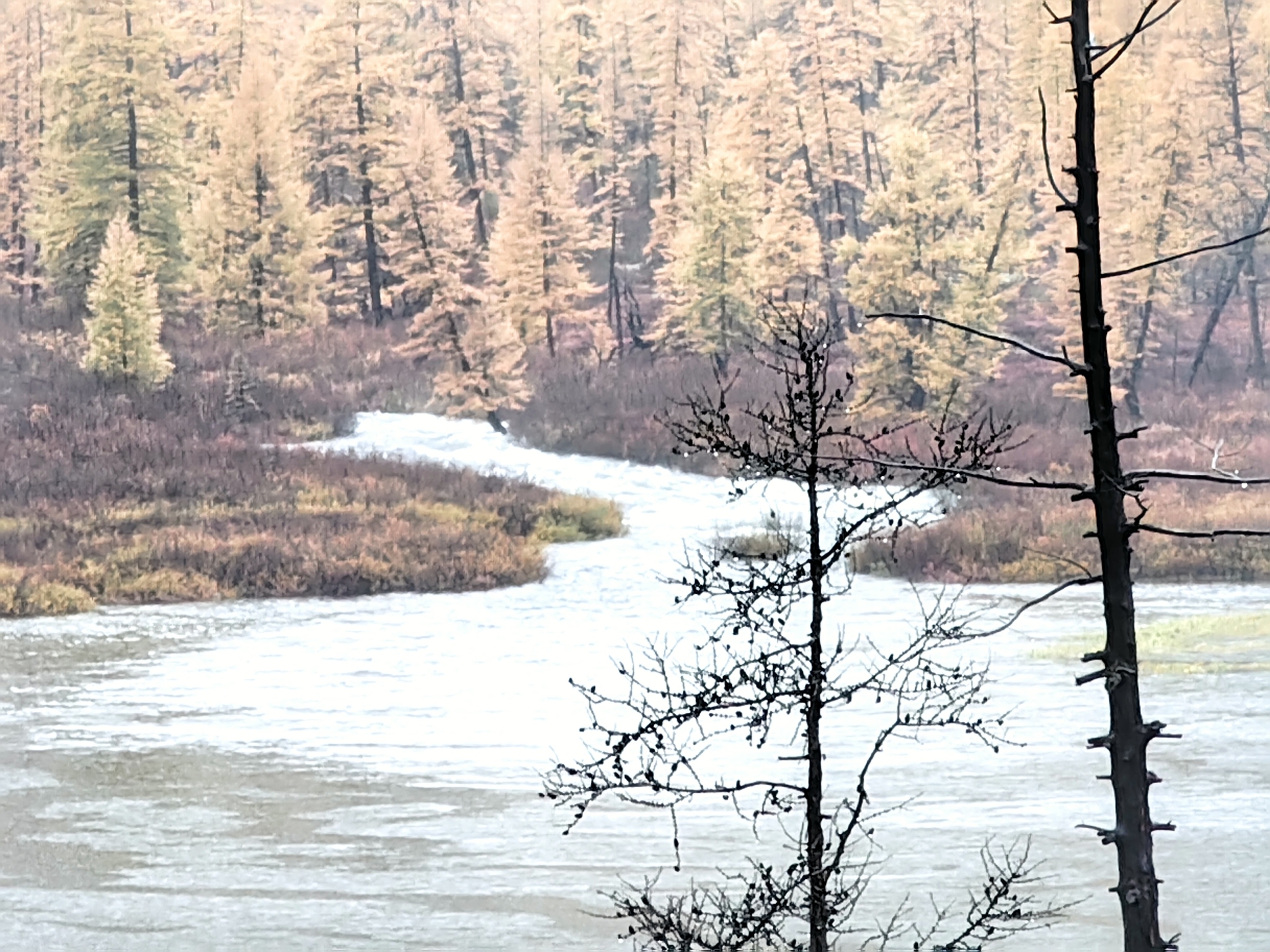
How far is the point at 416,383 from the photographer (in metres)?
42.5

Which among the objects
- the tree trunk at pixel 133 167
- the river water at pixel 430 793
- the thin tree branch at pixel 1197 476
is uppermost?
the tree trunk at pixel 133 167

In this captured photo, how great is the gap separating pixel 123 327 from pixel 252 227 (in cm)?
658

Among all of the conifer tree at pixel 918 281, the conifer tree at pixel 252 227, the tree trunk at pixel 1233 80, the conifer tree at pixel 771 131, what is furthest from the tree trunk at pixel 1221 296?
the conifer tree at pixel 252 227

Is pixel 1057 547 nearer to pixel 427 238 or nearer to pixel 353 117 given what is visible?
pixel 427 238

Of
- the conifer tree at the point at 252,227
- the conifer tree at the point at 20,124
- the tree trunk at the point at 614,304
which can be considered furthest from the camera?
the conifer tree at the point at 20,124

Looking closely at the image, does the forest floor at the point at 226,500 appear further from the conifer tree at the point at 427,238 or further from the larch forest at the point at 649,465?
the conifer tree at the point at 427,238

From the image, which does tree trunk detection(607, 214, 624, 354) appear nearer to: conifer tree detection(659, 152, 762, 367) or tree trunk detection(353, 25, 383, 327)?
conifer tree detection(659, 152, 762, 367)

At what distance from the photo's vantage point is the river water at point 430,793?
1117cm

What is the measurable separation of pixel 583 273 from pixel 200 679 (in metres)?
28.7

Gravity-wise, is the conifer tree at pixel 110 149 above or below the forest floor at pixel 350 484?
above

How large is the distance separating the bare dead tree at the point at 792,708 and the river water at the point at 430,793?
48 centimetres

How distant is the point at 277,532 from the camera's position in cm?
2919

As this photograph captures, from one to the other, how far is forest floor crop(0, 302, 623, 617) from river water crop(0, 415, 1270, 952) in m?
2.67

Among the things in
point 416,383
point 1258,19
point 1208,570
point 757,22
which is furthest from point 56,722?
point 757,22
